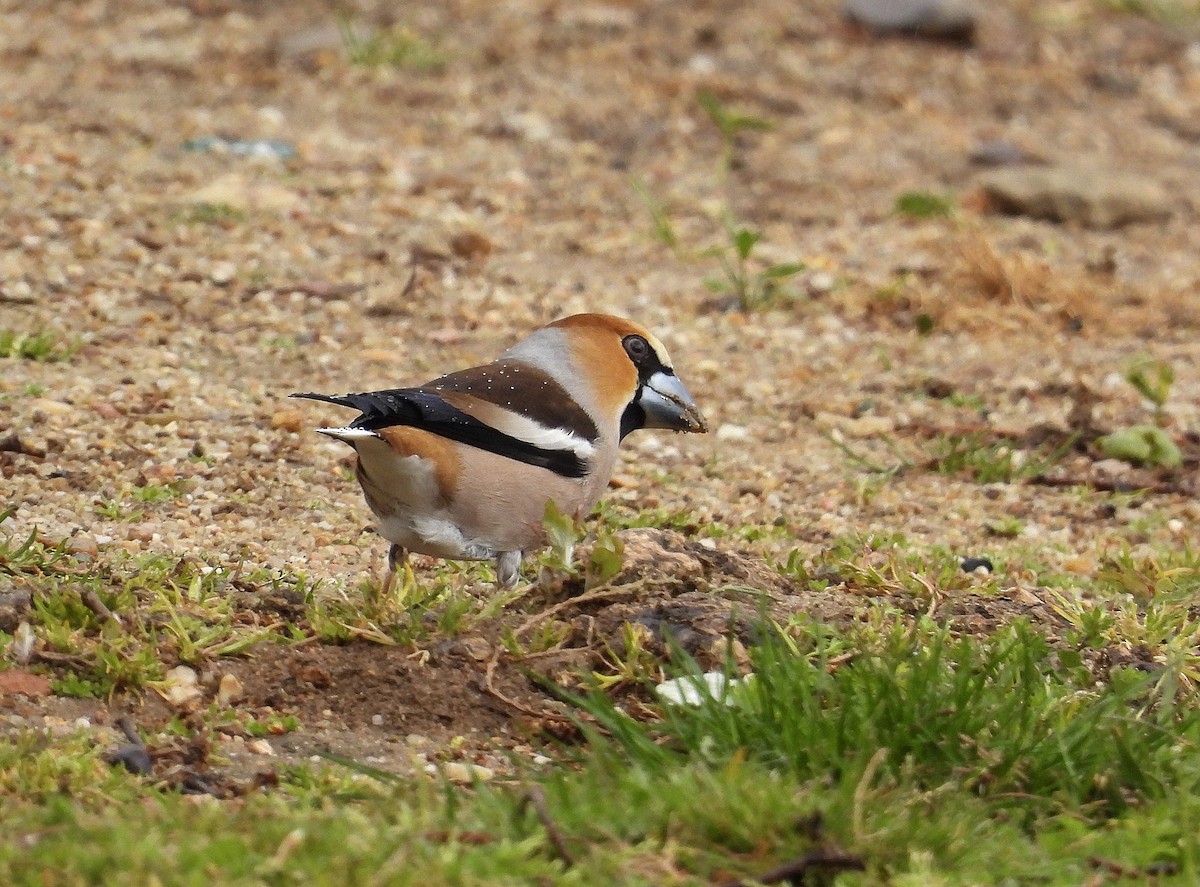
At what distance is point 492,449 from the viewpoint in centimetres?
467

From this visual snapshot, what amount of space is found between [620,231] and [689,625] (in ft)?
16.3

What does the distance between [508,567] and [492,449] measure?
0.36 metres

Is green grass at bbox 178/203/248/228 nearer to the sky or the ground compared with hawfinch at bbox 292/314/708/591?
nearer to the ground

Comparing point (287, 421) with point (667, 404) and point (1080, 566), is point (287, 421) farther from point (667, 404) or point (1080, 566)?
point (1080, 566)

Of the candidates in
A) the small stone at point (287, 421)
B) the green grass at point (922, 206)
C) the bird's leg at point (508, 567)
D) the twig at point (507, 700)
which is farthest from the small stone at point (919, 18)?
the twig at point (507, 700)

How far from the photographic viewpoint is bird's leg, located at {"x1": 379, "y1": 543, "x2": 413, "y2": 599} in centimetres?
437

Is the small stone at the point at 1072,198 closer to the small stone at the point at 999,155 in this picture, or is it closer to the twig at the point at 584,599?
the small stone at the point at 999,155

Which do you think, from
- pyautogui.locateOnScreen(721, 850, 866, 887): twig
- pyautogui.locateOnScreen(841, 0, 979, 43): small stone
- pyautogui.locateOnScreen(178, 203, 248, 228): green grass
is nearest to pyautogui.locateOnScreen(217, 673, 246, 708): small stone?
pyautogui.locateOnScreen(721, 850, 866, 887): twig

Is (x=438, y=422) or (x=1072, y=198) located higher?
(x=438, y=422)

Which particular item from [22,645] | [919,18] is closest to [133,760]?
[22,645]

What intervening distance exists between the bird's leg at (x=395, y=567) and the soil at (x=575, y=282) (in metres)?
0.15

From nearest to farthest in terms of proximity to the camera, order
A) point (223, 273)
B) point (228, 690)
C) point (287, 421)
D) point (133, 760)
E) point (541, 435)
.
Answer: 1. point (133, 760)
2. point (228, 690)
3. point (541, 435)
4. point (287, 421)
5. point (223, 273)

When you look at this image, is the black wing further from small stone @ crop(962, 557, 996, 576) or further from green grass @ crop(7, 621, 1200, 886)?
small stone @ crop(962, 557, 996, 576)

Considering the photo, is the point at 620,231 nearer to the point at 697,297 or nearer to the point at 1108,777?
the point at 697,297
